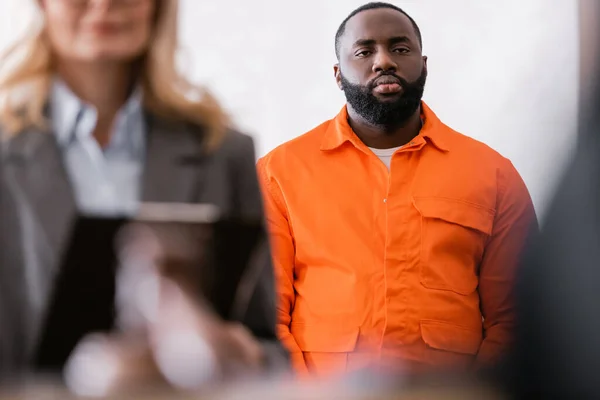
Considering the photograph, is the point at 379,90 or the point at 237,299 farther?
the point at 379,90

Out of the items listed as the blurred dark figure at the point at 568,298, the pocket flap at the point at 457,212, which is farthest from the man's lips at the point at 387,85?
the blurred dark figure at the point at 568,298

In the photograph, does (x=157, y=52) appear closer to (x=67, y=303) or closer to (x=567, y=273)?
(x=67, y=303)

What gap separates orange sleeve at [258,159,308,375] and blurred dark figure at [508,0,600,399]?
314mm

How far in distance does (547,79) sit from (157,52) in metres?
0.59

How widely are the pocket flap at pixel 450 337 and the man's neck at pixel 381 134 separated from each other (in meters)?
0.27

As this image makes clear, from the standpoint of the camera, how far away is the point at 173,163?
96cm

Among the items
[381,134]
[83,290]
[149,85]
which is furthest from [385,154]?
[83,290]

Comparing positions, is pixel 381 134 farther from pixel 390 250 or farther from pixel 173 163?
pixel 173 163

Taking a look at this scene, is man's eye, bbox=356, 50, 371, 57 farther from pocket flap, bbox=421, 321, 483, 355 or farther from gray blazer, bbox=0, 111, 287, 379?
pocket flap, bbox=421, 321, 483, 355

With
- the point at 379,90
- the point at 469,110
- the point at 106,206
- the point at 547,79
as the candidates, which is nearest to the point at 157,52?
the point at 106,206

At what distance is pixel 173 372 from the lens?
88cm

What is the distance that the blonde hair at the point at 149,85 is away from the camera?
37.1 inches

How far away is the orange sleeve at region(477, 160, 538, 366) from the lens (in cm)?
105

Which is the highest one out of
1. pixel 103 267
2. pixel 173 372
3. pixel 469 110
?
pixel 469 110
